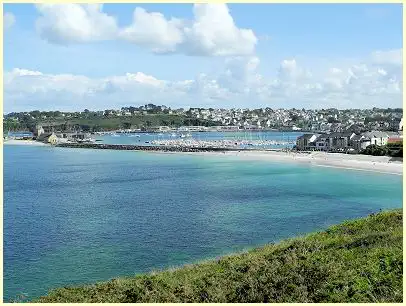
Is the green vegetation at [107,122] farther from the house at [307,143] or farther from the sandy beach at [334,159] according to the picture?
the house at [307,143]

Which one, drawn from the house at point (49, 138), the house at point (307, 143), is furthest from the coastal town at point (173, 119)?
the house at point (307, 143)

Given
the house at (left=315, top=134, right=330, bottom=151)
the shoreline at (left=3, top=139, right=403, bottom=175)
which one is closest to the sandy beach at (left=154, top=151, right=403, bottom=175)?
the shoreline at (left=3, top=139, right=403, bottom=175)

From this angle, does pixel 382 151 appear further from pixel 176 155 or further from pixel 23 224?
pixel 23 224

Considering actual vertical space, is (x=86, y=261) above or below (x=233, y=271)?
below

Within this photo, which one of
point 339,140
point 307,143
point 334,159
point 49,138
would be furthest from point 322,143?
point 49,138

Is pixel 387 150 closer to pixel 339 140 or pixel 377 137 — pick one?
pixel 377 137

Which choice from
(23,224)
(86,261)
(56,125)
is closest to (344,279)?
(86,261)
